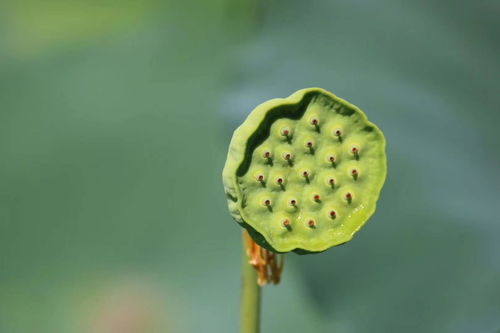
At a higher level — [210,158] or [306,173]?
[210,158]

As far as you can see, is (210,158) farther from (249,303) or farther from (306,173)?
→ (306,173)

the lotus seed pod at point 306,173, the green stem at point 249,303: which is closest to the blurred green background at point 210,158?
the green stem at point 249,303

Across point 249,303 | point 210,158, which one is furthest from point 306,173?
point 210,158

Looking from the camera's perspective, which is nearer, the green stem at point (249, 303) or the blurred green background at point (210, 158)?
the green stem at point (249, 303)

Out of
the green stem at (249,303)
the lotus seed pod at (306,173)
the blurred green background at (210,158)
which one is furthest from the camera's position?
the blurred green background at (210,158)

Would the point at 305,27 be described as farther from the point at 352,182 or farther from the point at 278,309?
the point at 352,182

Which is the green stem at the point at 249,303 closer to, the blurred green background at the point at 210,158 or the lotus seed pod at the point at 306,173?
the lotus seed pod at the point at 306,173

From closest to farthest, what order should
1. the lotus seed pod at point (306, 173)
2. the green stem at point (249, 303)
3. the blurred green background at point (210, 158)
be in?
the lotus seed pod at point (306, 173)
the green stem at point (249, 303)
the blurred green background at point (210, 158)
